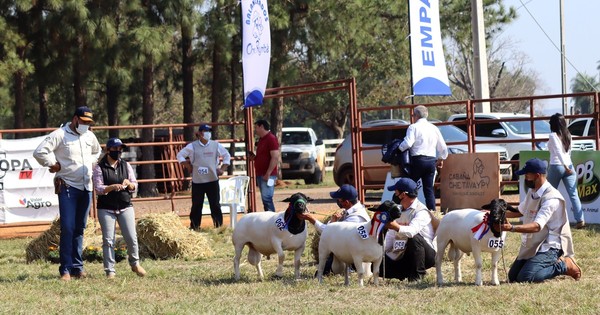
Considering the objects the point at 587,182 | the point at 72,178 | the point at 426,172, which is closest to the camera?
the point at 72,178

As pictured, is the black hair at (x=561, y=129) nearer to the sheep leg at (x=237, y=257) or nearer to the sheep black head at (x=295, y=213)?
the sheep black head at (x=295, y=213)

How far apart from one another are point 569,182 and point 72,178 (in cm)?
726

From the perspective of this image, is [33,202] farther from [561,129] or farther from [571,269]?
[571,269]

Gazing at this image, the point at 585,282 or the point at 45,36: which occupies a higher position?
the point at 45,36

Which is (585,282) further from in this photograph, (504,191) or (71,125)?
(504,191)

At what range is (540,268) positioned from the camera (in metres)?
10.3

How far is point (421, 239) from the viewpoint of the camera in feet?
35.9

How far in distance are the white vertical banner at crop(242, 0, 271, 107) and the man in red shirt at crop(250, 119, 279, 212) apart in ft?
2.66

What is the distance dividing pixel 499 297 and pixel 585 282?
1.35 m

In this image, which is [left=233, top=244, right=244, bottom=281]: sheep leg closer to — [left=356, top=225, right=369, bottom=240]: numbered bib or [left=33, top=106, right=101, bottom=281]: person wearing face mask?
[left=356, top=225, right=369, bottom=240]: numbered bib

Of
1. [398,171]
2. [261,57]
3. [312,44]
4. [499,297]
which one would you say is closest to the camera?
[499,297]

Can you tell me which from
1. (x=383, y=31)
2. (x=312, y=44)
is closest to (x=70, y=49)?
(x=312, y=44)

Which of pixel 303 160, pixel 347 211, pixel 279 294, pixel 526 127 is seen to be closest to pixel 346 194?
pixel 347 211

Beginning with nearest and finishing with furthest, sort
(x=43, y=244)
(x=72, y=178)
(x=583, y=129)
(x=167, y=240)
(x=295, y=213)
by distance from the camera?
(x=295, y=213) < (x=72, y=178) < (x=167, y=240) < (x=43, y=244) < (x=583, y=129)
